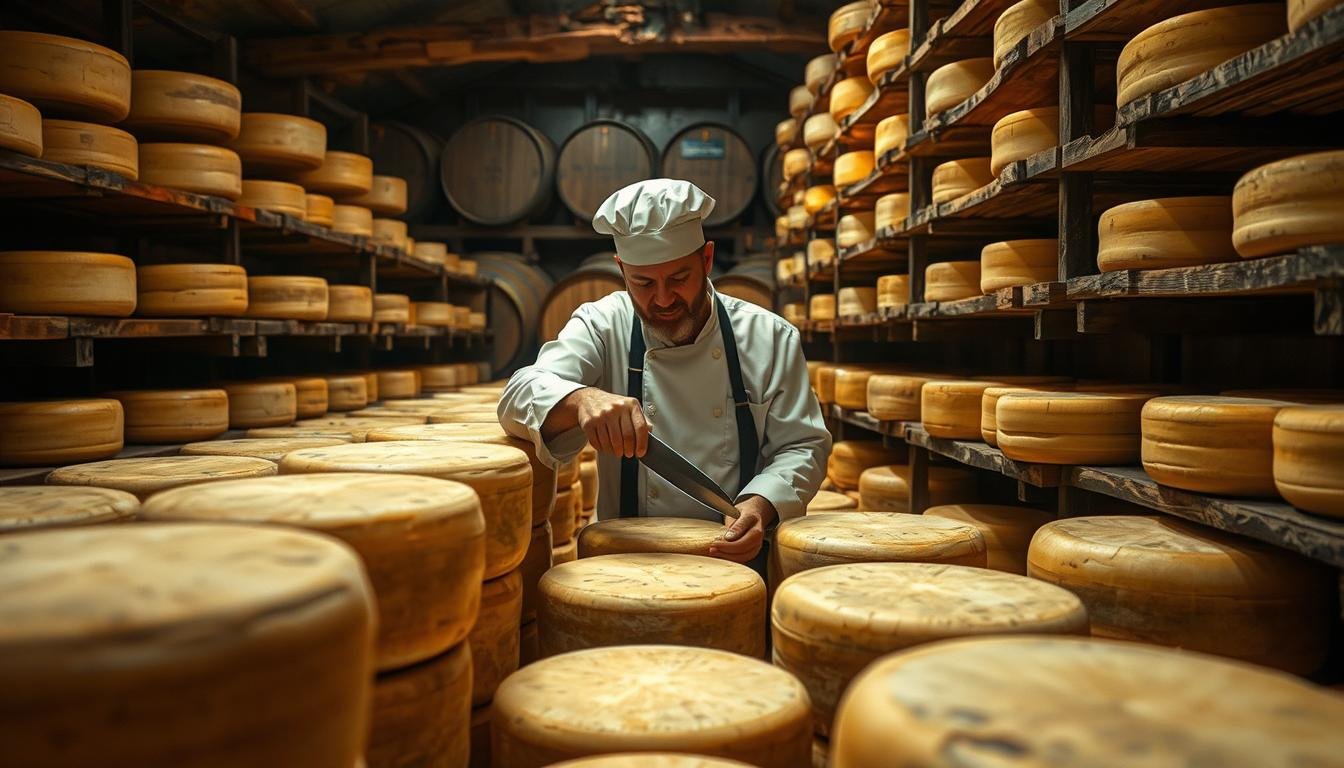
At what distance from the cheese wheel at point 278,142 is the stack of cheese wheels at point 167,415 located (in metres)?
1.67

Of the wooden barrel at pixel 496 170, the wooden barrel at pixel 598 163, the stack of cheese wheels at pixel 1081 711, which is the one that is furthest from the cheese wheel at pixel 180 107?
the wooden barrel at pixel 598 163

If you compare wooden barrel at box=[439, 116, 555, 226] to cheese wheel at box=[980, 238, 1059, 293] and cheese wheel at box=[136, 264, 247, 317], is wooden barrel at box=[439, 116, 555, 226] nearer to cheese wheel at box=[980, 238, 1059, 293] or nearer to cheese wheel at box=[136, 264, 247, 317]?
cheese wheel at box=[136, 264, 247, 317]

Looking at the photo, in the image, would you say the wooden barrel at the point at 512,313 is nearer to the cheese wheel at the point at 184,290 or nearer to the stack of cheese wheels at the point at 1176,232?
the cheese wheel at the point at 184,290

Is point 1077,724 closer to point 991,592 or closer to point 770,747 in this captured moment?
point 770,747

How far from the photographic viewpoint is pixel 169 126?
4.30m

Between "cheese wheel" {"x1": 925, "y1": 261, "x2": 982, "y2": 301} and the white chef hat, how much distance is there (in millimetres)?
1414

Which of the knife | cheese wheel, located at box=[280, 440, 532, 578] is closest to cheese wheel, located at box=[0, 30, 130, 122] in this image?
cheese wheel, located at box=[280, 440, 532, 578]

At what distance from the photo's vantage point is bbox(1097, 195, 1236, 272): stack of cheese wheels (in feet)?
7.47

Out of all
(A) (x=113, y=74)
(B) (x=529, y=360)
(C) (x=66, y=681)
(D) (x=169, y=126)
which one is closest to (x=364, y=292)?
(D) (x=169, y=126)

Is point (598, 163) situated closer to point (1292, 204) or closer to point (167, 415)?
point (167, 415)

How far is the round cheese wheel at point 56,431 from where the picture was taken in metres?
3.16

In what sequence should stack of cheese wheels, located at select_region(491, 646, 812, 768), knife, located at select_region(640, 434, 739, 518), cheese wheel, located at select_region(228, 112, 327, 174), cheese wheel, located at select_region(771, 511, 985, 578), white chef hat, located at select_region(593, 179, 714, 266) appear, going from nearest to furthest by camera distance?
stack of cheese wheels, located at select_region(491, 646, 812, 768), cheese wheel, located at select_region(771, 511, 985, 578), knife, located at select_region(640, 434, 739, 518), white chef hat, located at select_region(593, 179, 714, 266), cheese wheel, located at select_region(228, 112, 327, 174)

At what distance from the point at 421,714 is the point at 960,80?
3.42 meters

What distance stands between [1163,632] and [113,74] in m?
3.93
